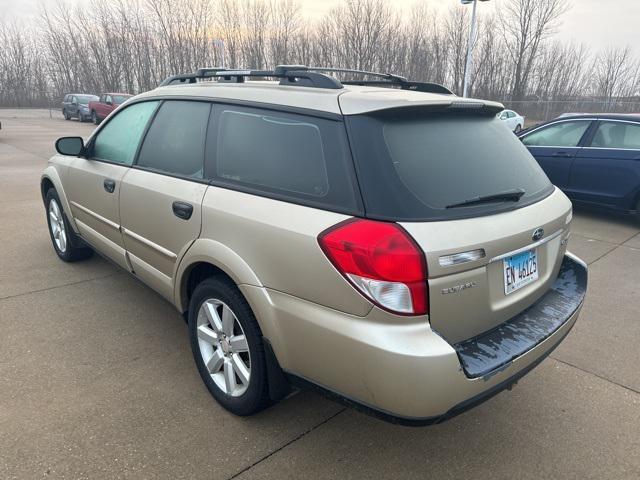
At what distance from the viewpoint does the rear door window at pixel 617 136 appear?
6.58 m

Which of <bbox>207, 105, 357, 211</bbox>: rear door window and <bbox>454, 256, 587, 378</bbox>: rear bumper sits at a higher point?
<bbox>207, 105, 357, 211</bbox>: rear door window

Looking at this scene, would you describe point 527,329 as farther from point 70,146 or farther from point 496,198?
point 70,146

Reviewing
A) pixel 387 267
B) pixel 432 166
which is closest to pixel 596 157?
pixel 432 166

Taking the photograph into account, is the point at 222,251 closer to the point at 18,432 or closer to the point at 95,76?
the point at 18,432

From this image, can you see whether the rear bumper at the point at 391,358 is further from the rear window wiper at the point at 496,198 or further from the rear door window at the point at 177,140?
the rear door window at the point at 177,140

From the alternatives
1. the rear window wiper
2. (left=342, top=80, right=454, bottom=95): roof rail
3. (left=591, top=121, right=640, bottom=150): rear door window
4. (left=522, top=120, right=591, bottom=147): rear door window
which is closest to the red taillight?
the rear window wiper

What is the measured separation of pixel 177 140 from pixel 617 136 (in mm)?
6524

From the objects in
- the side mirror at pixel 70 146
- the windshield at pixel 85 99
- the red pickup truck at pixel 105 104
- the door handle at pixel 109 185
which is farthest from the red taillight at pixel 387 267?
the windshield at pixel 85 99

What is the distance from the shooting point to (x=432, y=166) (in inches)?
82.9

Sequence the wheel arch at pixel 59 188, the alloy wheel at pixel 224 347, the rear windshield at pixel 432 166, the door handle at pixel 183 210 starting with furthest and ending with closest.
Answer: the wheel arch at pixel 59 188, the door handle at pixel 183 210, the alloy wheel at pixel 224 347, the rear windshield at pixel 432 166

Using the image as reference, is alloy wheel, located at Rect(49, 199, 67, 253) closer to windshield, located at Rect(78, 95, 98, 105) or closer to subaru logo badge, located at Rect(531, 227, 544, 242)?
subaru logo badge, located at Rect(531, 227, 544, 242)

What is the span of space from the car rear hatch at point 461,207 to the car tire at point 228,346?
34.9 inches

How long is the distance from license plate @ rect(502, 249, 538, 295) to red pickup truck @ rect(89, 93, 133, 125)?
24.3 metres

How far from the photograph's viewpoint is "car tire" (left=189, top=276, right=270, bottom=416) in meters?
2.30
